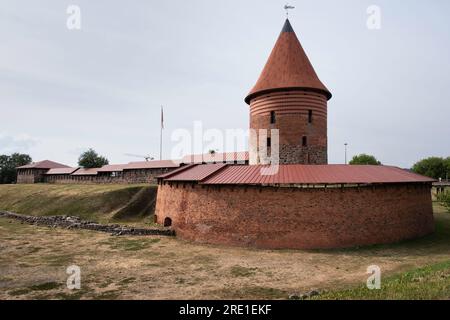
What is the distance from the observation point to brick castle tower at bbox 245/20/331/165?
20672 millimetres

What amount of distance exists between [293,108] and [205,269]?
1208cm

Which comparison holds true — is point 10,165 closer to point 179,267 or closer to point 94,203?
point 94,203

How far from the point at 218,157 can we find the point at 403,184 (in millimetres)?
21784

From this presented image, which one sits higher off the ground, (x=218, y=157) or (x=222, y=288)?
(x=218, y=157)

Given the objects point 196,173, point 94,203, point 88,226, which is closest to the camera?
point 196,173

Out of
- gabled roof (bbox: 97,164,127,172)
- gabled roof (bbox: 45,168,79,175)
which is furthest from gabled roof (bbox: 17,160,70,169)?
gabled roof (bbox: 97,164,127,172)

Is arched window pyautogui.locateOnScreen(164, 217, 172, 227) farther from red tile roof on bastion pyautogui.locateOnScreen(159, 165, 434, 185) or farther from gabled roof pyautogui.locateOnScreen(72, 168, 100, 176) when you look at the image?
gabled roof pyautogui.locateOnScreen(72, 168, 100, 176)

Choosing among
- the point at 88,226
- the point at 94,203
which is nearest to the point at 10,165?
the point at 94,203

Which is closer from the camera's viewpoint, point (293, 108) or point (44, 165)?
point (293, 108)

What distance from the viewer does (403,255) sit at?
14.5 metres

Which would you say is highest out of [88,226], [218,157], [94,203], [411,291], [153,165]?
[218,157]

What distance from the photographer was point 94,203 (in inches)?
1159
